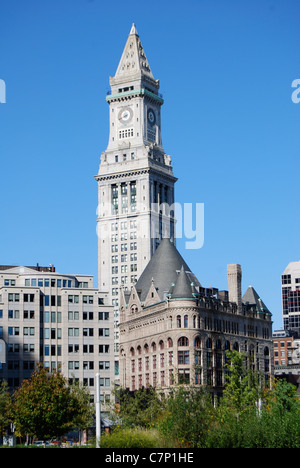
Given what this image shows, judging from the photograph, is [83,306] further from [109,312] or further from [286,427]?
[286,427]

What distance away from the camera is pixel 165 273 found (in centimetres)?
16400

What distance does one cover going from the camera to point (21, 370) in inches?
5438

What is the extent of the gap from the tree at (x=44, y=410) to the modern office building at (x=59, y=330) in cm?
3838

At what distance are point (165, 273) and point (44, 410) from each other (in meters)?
68.7

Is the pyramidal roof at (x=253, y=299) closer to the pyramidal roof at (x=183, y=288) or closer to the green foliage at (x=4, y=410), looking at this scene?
the pyramidal roof at (x=183, y=288)

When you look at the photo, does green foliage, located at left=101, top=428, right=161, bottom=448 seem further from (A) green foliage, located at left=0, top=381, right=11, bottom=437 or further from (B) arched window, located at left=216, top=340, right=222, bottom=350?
(B) arched window, located at left=216, top=340, right=222, bottom=350

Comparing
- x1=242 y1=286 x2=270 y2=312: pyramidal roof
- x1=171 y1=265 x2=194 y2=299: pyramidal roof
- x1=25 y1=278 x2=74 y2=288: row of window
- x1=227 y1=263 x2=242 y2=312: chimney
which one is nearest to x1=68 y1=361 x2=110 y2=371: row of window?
x1=25 y1=278 x2=74 y2=288: row of window

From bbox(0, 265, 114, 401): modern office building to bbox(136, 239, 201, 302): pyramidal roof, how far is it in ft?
49.1

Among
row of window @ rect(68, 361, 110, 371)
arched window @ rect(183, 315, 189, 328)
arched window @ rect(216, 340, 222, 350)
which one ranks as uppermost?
arched window @ rect(183, 315, 189, 328)

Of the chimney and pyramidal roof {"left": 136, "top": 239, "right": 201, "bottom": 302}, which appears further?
the chimney

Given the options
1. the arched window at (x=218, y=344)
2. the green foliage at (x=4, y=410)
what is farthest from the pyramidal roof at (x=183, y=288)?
the green foliage at (x=4, y=410)

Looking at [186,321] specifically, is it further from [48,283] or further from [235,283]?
[48,283]

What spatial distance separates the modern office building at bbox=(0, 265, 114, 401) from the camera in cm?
13925
